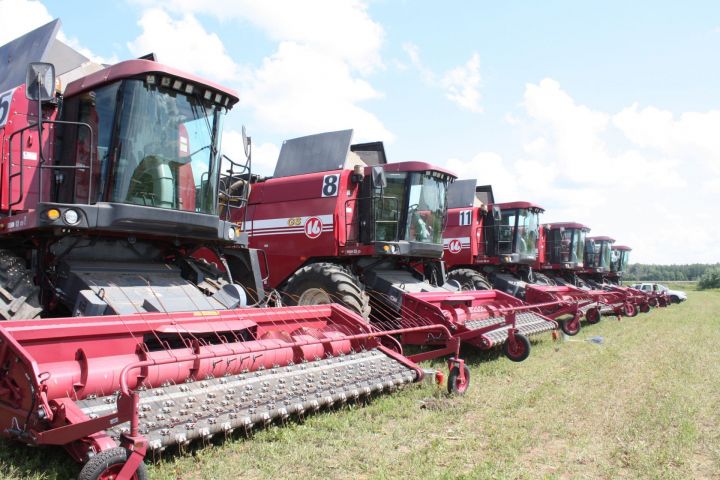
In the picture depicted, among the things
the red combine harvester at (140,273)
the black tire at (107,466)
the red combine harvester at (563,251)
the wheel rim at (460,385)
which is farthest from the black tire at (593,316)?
the black tire at (107,466)

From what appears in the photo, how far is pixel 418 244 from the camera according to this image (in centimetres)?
825

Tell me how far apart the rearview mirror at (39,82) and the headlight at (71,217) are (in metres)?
0.85

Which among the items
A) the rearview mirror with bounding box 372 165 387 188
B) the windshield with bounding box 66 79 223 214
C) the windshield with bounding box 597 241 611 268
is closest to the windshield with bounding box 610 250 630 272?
the windshield with bounding box 597 241 611 268

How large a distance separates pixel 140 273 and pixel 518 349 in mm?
4089

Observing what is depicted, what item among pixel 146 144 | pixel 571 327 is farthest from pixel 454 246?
pixel 146 144

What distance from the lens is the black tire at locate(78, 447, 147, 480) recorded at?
2236 millimetres

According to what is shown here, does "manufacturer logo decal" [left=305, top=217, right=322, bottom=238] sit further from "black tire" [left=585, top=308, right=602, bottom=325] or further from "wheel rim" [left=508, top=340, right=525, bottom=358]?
"black tire" [left=585, top=308, right=602, bottom=325]

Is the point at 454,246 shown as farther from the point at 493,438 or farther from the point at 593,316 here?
the point at 493,438

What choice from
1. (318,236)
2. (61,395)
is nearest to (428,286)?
(318,236)

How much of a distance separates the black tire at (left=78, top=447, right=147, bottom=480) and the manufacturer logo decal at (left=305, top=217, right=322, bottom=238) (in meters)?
5.91

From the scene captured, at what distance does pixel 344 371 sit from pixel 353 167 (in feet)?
15.8

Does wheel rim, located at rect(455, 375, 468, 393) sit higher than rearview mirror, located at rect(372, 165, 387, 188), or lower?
lower

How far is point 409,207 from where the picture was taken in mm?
8234

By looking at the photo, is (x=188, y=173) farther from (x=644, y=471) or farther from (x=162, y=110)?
(x=644, y=471)
